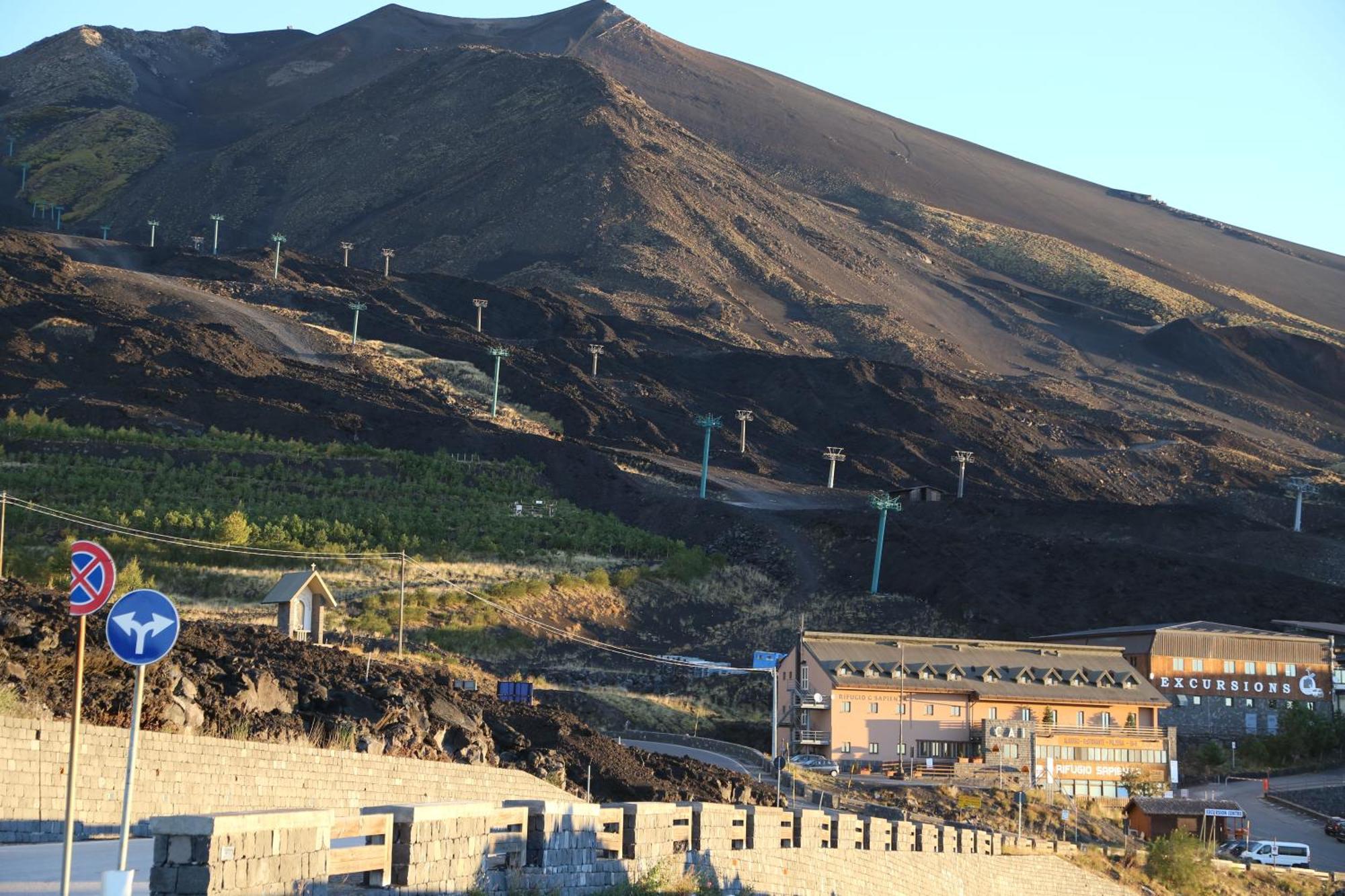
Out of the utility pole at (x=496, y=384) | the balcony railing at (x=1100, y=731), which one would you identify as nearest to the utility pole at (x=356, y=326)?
the utility pole at (x=496, y=384)

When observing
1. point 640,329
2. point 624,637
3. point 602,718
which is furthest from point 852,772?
point 640,329

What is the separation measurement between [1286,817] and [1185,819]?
27.9ft

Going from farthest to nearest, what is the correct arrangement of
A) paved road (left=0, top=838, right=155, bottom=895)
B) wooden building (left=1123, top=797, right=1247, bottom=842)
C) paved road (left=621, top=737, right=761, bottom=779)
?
1. wooden building (left=1123, top=797, right=1247, bottom=842)
2. paved road (left=621, top=737, right=761, bottom=779)
3. paved road (left=0, top=838, right=155, bottom=895)

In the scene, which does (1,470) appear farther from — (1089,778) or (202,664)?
(202,664)

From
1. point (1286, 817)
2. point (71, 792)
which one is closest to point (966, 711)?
point (1286, 817)

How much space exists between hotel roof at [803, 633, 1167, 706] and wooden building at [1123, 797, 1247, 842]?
402 inches

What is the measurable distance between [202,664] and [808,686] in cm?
3818

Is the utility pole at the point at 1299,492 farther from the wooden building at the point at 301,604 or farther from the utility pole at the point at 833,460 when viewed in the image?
the wooden building at the point at 301,604

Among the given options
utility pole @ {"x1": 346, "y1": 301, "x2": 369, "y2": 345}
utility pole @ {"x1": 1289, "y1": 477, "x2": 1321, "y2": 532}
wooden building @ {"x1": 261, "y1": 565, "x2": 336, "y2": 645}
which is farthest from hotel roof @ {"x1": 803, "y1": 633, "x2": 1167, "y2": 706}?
utility pole @ {"x1": 346, "y1": 301, "x2": 369, "y2": 345}

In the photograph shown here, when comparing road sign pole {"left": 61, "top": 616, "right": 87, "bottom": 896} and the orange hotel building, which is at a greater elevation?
road sign pole {"left": 61, "top": 616, "right": 87, "bottom": 896}

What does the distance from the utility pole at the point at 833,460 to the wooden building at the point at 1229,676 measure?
139ft

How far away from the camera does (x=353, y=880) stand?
1282 centimetres

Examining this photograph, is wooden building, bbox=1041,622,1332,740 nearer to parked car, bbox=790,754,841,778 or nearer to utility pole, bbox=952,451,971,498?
parked car, bbox=790,754,841,778

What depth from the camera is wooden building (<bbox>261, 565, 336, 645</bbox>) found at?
43844 mm
